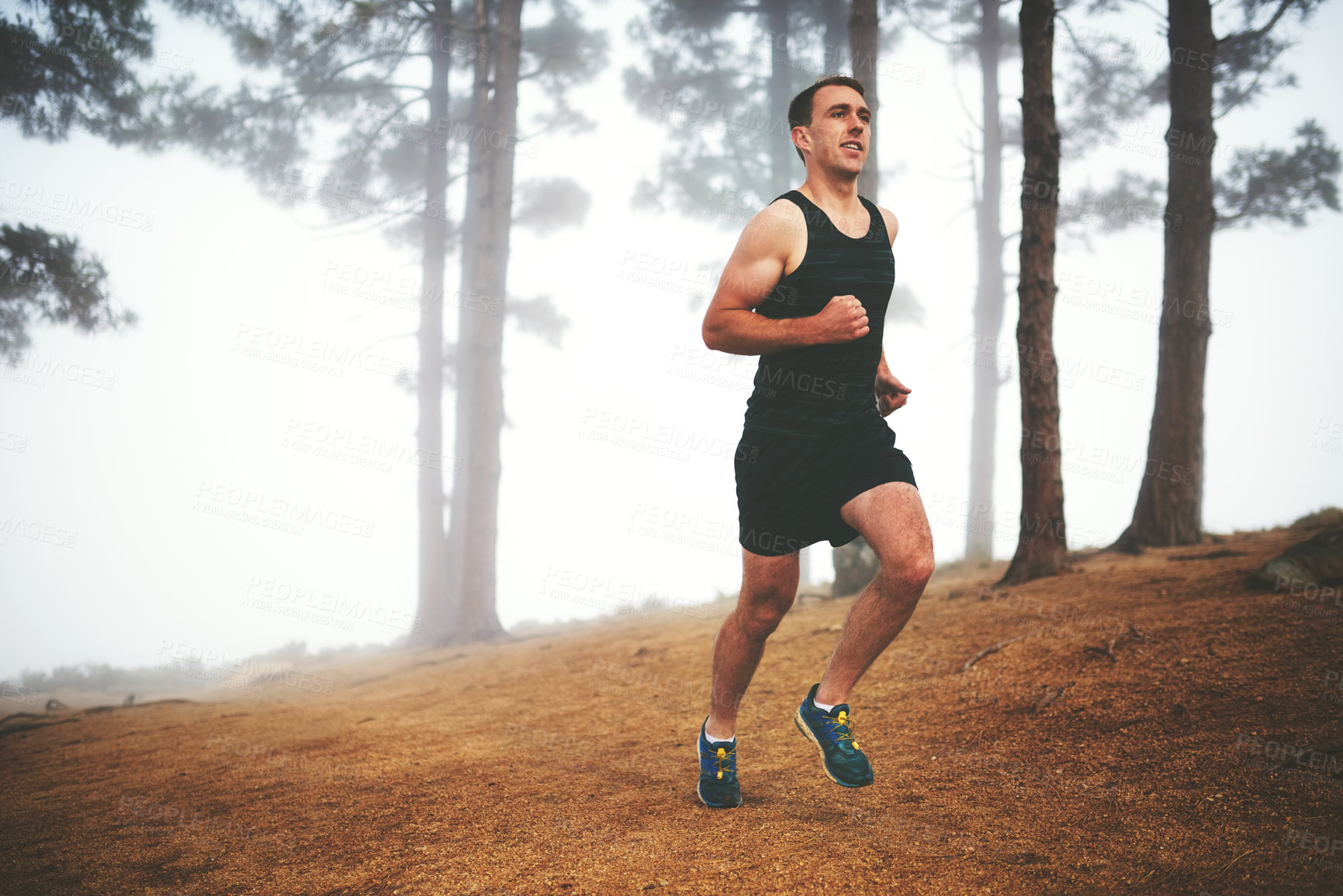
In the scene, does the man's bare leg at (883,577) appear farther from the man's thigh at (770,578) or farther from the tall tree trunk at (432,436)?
the tall tree trunk at (432,436)

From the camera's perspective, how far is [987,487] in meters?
15.4

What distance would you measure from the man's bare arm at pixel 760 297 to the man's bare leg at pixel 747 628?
2.34 feet

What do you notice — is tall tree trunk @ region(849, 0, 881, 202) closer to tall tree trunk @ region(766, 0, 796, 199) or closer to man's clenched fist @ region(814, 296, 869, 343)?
man's clenched fist @ region(814, 296, 869, 343)

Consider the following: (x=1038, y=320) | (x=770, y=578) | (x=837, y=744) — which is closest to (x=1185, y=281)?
(x=1038, y=320)

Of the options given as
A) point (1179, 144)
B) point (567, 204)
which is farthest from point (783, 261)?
point (567, 204)

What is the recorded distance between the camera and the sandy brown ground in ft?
7.57

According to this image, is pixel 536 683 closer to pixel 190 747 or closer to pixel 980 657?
pixel 190 747

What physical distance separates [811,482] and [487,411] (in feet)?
32.3

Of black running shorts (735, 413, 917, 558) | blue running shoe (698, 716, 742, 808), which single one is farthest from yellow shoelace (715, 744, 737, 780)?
black running shorts (735, 413, 917, 558)

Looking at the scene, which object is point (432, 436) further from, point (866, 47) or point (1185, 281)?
point (1185, 281)

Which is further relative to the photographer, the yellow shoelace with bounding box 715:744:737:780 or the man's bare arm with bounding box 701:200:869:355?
the yellow shoelace with bounding box 715:744:737:780

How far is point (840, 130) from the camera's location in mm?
2664

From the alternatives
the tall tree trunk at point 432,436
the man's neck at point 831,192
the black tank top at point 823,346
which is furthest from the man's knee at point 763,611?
the tall tree trunk at point 432,436

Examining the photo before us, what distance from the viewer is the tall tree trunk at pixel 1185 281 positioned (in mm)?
7840
